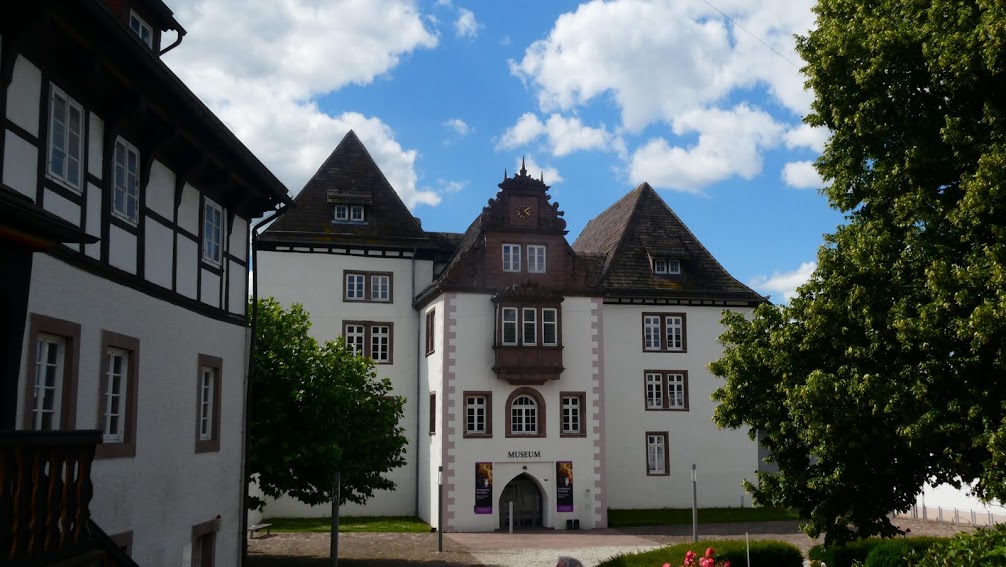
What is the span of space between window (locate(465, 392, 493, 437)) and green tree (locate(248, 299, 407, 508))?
10.7m

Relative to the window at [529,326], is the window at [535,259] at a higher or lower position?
higher

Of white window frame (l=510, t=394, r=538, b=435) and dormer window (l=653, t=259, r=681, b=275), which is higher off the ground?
dormer window (l=653, t=259, r=681, b=275)

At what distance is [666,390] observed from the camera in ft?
134

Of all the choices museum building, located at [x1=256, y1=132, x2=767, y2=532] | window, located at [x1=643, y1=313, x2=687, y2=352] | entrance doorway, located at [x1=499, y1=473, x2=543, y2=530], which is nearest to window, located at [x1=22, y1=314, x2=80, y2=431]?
museum building, located at [x1=256, y1=132, x2=767, y2=532]

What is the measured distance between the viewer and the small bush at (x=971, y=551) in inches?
456

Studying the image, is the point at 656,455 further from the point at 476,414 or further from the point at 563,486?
the point at 476,414

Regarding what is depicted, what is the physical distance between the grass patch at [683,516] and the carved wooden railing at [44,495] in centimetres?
2884

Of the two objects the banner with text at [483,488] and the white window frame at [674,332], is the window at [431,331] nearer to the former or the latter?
the banner with text at [483,488]

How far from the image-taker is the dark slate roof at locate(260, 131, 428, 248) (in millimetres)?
38688

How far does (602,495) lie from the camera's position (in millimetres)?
35781

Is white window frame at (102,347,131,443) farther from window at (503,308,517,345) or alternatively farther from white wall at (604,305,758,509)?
white wall at (604,305,758,509)

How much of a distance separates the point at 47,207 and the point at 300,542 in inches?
828

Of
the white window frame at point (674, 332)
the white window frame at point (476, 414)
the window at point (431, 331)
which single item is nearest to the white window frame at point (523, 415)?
the white window frame at point (476, 414)

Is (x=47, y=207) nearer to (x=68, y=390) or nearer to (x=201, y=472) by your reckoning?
(x=68, y=390)
